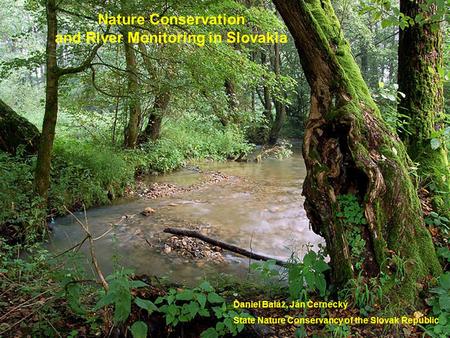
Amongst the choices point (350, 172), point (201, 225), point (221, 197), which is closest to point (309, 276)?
point (350, 172)

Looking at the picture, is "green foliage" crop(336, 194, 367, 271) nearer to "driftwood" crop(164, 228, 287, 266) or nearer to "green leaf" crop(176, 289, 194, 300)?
"green leaf" crop(176, 289, 194, 300)

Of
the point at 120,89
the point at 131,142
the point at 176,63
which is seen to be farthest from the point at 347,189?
the point at 131,142

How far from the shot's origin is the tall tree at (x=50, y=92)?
551 centimetres

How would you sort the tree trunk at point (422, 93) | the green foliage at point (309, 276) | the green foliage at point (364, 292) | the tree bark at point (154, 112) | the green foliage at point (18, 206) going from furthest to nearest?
1. the tree bark at point (154, 112)
2. the green foliage at point (18, 206)
3. the tree trunk at point (422, 93)
4. the green foliage at point (309, 276)
5. the green foliage at point (364, 292)

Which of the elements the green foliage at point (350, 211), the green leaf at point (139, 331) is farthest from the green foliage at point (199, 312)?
the green foliage at point (350, 211)

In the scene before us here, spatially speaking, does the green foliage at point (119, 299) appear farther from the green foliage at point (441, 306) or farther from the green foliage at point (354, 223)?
the green foliage at point (441, 306)

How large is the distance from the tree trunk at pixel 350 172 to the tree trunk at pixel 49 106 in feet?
12.5

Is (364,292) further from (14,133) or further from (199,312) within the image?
(14,133)

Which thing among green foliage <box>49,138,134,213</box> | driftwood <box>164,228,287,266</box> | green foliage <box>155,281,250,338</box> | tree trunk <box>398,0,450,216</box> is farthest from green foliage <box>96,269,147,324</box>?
green foliage <box>49,138,134,213</box>

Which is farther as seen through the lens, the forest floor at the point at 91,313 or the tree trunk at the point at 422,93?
the tree trunk at the point at 422,93

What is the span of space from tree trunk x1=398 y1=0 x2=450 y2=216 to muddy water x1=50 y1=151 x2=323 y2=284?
1.73 meters

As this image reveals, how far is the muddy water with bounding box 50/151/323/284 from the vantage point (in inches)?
217

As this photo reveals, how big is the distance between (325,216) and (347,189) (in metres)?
0.33

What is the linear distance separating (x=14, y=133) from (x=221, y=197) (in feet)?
16.4
